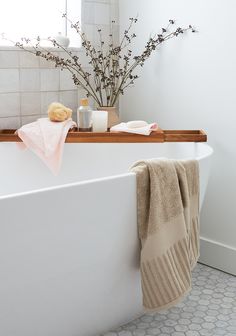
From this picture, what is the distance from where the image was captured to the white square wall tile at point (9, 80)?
3057 mm

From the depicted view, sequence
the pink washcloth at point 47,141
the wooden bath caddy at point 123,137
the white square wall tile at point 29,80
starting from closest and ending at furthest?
the pink washcloth at point 47,141 → the wooden bath caddy at point 123,137 → the white square wall tile at point 29,80

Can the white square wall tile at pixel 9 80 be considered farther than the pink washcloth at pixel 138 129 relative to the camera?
Yes

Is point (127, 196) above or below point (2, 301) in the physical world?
above

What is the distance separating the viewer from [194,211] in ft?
8.00

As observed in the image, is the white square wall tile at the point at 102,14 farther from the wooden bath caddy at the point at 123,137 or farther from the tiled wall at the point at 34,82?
the wooden bath caddy at the point at 123,137

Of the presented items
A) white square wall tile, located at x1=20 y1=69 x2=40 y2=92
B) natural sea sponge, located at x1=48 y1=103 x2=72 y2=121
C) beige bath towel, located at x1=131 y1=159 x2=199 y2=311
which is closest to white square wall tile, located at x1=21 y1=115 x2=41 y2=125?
white square wall tile, located at x1=20 y1=69 x2=40 y2=92

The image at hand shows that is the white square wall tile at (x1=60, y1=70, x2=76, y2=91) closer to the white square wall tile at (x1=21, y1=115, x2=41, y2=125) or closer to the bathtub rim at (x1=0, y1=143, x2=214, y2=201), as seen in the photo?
the white square wall tile at (x1=21, y1=115, x2=41, y2=125)

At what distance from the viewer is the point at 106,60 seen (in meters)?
3.52

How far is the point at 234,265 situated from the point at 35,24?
187 cm

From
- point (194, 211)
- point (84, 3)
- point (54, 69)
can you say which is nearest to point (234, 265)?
point (194, 211)

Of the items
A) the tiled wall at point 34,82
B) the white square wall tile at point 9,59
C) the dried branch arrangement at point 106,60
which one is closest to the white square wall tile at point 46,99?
the tiled wall at point 34,82

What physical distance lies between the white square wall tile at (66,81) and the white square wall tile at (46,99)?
0.22 ft

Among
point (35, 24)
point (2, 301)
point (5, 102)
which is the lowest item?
point (2, 301)

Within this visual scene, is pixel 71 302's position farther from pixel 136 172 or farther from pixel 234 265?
pixel 234 265
